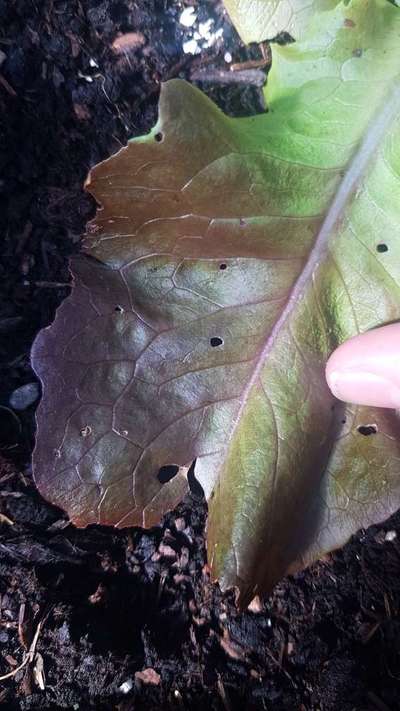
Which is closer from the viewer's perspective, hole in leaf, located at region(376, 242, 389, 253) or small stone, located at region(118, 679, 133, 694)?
small stone, located at region(118, 679, 133, 694)

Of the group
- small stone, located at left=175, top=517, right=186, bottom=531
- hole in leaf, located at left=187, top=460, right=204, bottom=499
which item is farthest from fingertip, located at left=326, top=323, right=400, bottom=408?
small stone, located at left=175, top=517, right=186, bottom=531

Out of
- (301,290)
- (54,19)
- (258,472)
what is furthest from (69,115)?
(258,472)

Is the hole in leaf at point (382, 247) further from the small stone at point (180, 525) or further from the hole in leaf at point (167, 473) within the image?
the small stone at point (180, 525)

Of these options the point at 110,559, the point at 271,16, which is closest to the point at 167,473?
the point at 110,559

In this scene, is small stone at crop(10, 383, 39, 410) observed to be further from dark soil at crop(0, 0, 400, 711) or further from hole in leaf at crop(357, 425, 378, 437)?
hole in leaf at crop(357, 425, 378, 437)

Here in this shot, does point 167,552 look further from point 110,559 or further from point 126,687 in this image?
point 126,687
